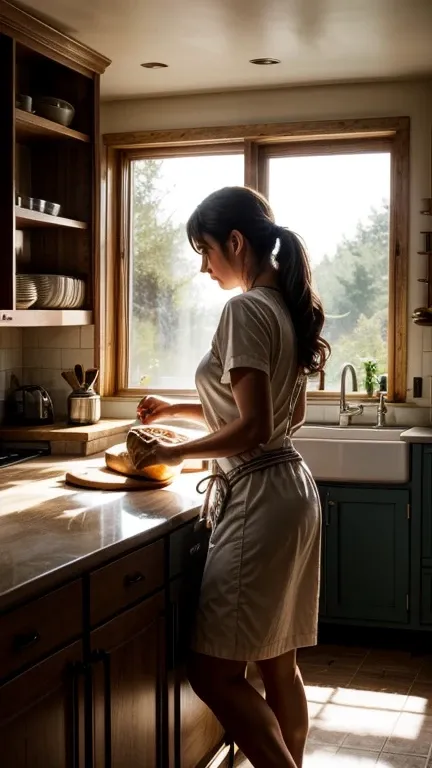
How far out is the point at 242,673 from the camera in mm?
2531

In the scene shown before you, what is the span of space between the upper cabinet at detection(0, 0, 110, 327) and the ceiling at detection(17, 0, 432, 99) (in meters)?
0.14

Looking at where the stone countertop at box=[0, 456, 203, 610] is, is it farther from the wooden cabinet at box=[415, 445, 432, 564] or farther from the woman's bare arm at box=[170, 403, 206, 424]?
the wooden cabinet at box=[415, 445, 432, 564]

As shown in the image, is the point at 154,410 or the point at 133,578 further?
the point at 154,410

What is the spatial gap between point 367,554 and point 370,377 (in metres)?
0.87

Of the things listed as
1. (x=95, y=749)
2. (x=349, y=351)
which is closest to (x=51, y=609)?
(x=95, y=749)

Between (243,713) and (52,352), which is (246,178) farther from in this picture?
(243,713)

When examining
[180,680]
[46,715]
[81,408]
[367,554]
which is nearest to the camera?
[46,715]

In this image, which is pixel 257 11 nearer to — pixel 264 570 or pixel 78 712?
pixel 264 570

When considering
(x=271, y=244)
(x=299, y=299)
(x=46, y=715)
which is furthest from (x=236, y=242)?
(x=46, y=715)

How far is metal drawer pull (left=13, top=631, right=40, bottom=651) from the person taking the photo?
183 centimetres

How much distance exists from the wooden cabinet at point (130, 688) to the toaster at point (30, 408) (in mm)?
1859

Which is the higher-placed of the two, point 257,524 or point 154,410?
point 154,410

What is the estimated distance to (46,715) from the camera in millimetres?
1964

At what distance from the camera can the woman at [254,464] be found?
2.38 m
